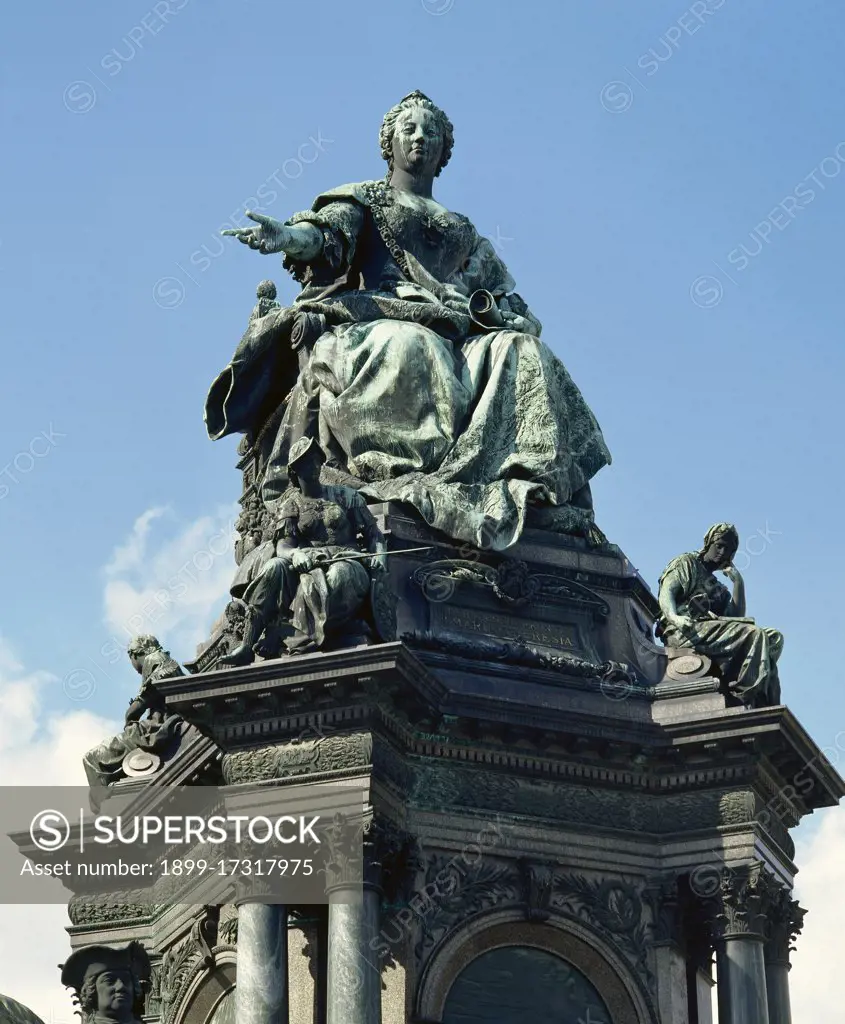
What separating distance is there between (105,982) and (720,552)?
1307 cm

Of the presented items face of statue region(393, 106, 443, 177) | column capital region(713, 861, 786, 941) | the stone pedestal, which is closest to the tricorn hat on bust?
the stone pedestal

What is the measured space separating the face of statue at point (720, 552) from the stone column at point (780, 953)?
4221 millimetres

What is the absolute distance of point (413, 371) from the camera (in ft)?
104

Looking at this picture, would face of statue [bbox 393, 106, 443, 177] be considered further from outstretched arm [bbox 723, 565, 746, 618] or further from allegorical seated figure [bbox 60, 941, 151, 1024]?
allegorical seated figure [bbox 60, 941, 151, 1024]

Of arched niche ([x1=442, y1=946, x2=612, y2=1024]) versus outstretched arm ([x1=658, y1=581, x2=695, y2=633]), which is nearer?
arched niche ([x1=442, y1=946, x2=612, y2=1024])

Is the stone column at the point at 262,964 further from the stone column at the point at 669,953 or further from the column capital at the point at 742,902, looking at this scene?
the column capital at the point at 742,902

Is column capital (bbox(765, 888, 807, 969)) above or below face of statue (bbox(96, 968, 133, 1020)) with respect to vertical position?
above

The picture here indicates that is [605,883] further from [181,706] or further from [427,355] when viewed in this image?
[427,355]

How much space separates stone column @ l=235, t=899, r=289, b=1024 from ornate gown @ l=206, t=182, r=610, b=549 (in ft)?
18.0

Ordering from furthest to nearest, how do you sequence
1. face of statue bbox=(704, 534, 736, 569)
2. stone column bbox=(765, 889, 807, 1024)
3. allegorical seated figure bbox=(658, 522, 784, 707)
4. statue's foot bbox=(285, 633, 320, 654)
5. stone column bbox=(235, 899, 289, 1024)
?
face of statue bbox=(704, 534, 736, 569)
allegorical seated figure bbox=(658, 522, 784, 707)
stone column bbox=(765, 889, 807, 1024)
statue's foot bbox=(285, 633, 320, 654)
stone column bbox=(235, 899, 289, 1024)

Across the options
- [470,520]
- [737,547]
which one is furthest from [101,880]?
[737,547]

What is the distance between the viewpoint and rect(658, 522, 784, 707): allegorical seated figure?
97.2ft

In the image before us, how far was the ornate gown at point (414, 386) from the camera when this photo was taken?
30875 mm

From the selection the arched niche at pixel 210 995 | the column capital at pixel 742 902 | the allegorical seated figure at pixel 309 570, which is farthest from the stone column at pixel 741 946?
the arched niche at pixel 210 995
